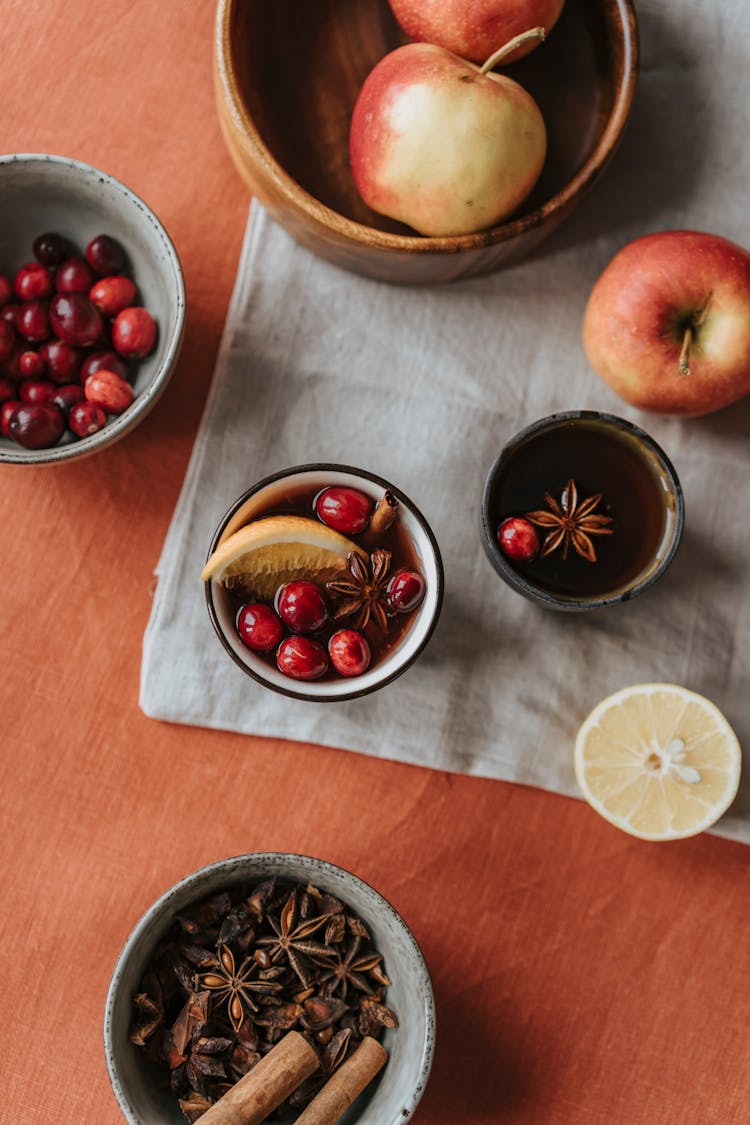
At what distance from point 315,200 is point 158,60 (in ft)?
1.16

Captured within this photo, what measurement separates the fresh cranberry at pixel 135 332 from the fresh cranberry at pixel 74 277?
6cm

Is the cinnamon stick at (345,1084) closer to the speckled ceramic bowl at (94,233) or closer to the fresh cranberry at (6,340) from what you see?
the speckled ceramic bowl at (94,233)

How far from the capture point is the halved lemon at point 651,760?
45.0 inches

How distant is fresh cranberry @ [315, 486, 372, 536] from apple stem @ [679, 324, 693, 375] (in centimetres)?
39

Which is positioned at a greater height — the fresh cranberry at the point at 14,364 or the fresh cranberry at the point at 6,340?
the fresh cranberry at the point at 6,340

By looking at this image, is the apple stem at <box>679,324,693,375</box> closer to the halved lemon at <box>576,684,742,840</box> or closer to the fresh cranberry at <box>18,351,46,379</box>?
the halved lemon at <box>576,684,742,840</box>

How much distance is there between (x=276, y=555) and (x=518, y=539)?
0.29 meters

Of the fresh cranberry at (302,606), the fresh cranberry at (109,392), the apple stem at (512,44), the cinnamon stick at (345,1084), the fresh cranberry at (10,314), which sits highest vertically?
the apple stem at (512,44)

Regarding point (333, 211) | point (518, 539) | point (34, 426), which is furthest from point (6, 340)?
point (518, 539)

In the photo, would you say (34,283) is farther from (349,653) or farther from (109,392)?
(349,653)

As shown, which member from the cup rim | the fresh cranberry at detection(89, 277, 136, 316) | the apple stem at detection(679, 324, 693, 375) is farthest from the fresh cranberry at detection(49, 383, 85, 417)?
the apple stem at detection(679, 324, 693, 375)

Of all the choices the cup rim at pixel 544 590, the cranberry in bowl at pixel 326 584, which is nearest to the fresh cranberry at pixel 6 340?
the cranberry in bowl at pixel 326 584

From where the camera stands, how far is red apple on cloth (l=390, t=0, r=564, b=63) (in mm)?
1091

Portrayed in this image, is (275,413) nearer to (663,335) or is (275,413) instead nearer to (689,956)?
(663,335)
